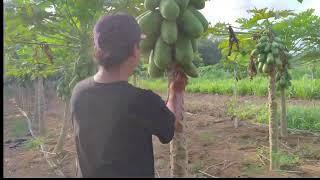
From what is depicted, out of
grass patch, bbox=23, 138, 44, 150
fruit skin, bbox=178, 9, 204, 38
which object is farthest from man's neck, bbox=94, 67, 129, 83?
grass patch, bbox=23, 138, 44, 150

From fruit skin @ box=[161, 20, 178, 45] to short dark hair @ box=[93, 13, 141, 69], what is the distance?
0.59m

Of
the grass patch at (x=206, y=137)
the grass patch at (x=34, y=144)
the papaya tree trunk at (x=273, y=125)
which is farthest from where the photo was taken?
the grass patch at (x=34, y=144)

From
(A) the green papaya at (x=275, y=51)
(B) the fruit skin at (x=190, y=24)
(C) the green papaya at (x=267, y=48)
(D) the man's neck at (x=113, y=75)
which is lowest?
(D) the man's neck at (x=113, y=75)

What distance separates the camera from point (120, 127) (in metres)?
2.12

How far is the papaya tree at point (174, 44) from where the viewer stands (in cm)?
271

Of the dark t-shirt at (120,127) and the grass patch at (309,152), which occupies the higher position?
the dark t-shirt at (120,127)

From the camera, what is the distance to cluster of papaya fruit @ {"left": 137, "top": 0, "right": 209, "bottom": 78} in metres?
2.73

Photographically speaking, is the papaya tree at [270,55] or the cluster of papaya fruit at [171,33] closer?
the cluster of papaya fruit at [171,33]

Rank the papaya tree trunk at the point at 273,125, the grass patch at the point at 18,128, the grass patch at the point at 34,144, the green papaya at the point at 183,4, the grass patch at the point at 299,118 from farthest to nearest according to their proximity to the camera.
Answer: the grass patch at the point at 18,128, the grass patch at the point at 299,118, the grass patch at the point at 34,144, the papaya tree trunk at the point at 273,125, the green papaya at the point at 183,4

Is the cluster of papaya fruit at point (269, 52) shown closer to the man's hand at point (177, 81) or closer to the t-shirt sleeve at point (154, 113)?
the man's hand at point (177, 81)

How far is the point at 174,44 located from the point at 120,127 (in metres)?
0.85

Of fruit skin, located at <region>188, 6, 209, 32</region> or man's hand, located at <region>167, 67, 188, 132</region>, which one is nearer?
man's hand, located at <region>167, 67, 188, 132</region>

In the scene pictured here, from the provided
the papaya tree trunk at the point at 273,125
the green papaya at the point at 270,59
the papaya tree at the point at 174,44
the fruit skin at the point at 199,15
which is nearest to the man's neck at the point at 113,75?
the papaya tree at the point at 174,44

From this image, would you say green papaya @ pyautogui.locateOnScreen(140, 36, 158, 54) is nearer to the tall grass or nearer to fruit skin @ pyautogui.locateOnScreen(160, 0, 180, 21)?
fruit skin @ pyautogui.locateOnScreen(160, 0, 180, 21)
